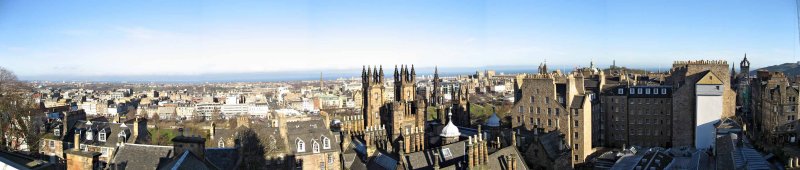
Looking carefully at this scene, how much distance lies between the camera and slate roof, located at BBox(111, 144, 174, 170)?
2304 centimetres

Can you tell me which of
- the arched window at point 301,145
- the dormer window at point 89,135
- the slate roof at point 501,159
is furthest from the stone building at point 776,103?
the dormer window at point 89,135

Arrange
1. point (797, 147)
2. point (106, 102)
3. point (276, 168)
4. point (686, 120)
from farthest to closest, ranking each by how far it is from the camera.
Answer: point (106, 102) < point (686, 120) < point (276, 168) < point (797, 147)

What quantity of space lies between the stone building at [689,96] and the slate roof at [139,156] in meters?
34.1

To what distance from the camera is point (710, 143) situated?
39.2 metres

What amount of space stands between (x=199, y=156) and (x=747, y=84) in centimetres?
5337

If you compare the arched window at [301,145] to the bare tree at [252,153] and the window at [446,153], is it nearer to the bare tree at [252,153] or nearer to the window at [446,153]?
the bare tree at [252,153]

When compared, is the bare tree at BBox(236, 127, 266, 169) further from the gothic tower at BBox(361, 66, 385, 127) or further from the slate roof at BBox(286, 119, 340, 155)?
the gothic tower at BBox(361, 66, 385, 127)

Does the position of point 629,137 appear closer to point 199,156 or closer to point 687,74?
point 687,74

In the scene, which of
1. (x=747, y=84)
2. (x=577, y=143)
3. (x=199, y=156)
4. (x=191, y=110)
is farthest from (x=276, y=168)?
(x=191, y=110)

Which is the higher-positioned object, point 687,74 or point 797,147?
point 687,74

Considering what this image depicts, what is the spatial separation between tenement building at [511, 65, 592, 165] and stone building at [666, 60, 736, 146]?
7317mm

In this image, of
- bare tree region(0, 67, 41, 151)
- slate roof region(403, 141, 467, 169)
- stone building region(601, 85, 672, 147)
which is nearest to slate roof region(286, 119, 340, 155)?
slate roof region(403, 141, 467, 169)

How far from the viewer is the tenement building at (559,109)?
37094mm

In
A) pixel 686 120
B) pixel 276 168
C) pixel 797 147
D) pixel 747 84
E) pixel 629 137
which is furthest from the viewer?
pixel 747 84
